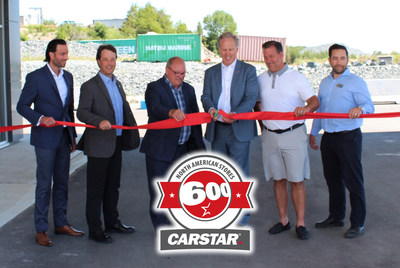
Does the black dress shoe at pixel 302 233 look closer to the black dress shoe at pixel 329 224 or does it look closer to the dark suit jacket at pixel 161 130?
the black dress shoe at pixel 329 224

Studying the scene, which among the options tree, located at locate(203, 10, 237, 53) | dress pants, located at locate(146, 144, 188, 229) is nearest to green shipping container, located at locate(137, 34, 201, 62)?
tree, located at locate(203, 10, 237, 53)

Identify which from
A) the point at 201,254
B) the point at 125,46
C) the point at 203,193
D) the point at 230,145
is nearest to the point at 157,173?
the point at 203,193

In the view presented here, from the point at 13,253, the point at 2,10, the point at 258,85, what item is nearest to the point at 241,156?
the point at 258,85

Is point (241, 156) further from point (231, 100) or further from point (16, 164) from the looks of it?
point (16, 164)

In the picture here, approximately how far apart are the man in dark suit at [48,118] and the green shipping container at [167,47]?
1766 inches

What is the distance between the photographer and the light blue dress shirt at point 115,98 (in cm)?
515

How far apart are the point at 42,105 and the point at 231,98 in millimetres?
2006

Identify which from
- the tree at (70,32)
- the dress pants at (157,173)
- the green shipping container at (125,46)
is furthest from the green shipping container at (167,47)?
the dress pants at (157,173)

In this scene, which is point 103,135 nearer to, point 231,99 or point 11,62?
point 231,99

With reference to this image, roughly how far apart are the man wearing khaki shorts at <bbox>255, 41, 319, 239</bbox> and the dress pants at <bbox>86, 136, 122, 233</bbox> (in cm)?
164

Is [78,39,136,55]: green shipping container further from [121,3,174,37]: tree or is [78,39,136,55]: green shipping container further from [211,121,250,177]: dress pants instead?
[211,121,250,177]: dress pants

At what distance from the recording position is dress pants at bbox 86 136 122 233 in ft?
17.0

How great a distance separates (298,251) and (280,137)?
119 cm

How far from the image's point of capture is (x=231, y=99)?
211 inches
